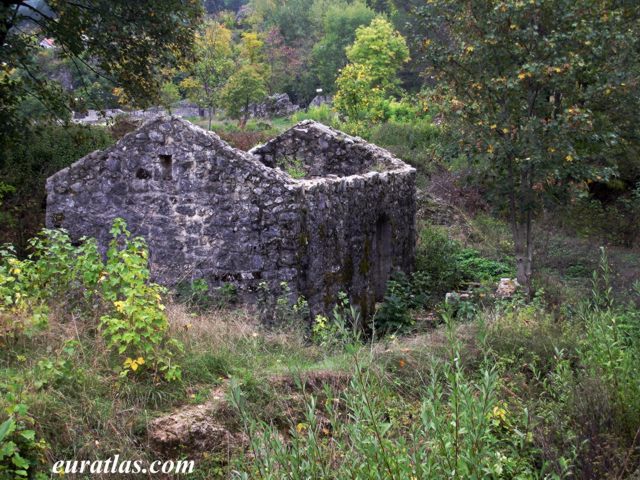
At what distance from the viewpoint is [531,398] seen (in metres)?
5.61

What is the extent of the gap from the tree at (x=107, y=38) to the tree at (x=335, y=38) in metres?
40.5

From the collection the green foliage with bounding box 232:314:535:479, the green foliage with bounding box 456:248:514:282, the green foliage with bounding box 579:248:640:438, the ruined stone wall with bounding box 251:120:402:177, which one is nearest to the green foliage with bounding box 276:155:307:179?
the ruined stone wall with bounding box 251:120:402:177

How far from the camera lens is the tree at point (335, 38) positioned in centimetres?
5644

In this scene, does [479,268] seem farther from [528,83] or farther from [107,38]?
[107,38]

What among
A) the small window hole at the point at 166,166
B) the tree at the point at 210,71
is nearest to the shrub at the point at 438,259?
the small window hole at the point at 166,166

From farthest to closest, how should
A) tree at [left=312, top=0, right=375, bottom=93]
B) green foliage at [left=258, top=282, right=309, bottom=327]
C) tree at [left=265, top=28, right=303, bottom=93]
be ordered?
1. tree at [left=312, top=0, right=375, bottom=93]
2. tree at [left=265, top=28, right=303, bottom=93]
3. green foliage at [left=258, top=282, right=309, bottom=327]

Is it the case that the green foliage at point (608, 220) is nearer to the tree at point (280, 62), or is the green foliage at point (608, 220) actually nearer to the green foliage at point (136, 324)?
the green foliage at point (136, 324)

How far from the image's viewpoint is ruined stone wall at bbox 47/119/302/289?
9859 mm

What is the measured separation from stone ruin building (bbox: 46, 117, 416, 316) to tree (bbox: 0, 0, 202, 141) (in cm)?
364

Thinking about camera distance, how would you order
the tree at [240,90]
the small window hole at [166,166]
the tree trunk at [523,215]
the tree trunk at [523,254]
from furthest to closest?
the tree at [240,90], the tree trunk at [523,254], the tree trunk at [523,215], the small window hole at [166,166]

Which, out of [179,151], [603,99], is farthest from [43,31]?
[603,99]

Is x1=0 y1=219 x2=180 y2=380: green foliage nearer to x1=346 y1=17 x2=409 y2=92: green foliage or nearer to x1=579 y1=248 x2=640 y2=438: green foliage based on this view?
x1=579 y1=248 x2=640 y2=438: green foliage

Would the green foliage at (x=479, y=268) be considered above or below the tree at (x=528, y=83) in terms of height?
below

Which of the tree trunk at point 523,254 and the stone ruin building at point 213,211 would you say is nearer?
the stone ruin building at point 213,211
